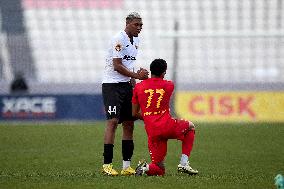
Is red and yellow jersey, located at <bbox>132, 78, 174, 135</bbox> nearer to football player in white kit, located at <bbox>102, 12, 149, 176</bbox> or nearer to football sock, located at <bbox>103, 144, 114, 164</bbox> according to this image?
football player in white kit, located at <bbox>102, 12, 149, 176</bbox>

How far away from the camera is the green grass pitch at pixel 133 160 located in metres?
9.82

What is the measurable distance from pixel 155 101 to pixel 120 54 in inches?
35.9

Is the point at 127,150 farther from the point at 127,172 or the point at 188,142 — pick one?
the point at 188,142

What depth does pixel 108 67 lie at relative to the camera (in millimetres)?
11367

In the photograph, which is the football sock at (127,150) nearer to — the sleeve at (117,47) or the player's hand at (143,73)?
the player's hand at (143,73)

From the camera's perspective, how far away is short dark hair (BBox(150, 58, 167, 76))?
10617mm

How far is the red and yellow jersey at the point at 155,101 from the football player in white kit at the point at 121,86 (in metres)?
0.37

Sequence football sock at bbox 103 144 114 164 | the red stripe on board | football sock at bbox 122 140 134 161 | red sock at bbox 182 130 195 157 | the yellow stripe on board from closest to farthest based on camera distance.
Result: red sock at bbox 182 130 195 157 < football sock at bbox 103 144 114 164 < football sock at bbox 122 140 134 161 < the yellow stripe on board < the red stripe on board

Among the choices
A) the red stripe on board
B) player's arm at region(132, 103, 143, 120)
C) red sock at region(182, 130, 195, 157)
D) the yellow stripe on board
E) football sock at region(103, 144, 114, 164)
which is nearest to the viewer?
red sock at region(182, 130, 195, 157)

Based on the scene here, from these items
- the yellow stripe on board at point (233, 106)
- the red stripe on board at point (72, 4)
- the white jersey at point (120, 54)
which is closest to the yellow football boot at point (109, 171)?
the white jersey at point (120, 54)

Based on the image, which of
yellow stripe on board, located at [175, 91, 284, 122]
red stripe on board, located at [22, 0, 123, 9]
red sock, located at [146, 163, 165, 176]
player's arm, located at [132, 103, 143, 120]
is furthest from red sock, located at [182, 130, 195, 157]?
red stripe on board, located at [22, 0, 123, 9]

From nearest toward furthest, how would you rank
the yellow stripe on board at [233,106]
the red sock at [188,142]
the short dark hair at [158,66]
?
the short dark hair at [158,66] < the red sock at [188,142] < the yellow stripe on board at [233,106]

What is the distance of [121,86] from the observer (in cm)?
1133

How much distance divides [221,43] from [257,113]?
4486 millimetres
